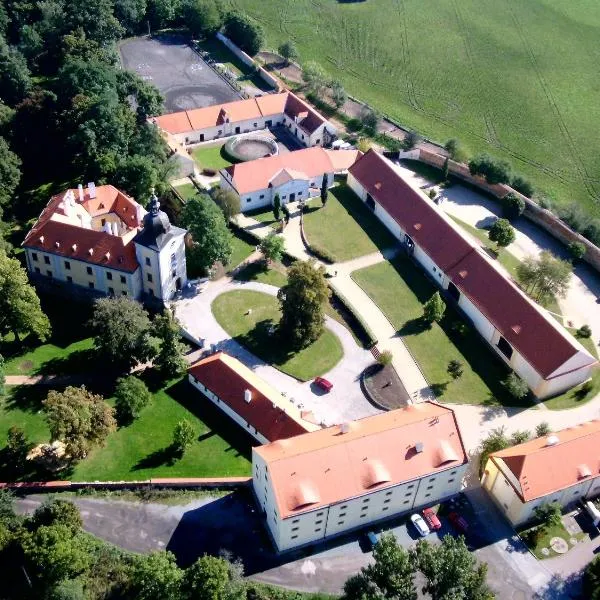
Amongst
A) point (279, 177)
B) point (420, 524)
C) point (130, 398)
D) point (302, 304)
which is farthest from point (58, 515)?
point (279, 177)

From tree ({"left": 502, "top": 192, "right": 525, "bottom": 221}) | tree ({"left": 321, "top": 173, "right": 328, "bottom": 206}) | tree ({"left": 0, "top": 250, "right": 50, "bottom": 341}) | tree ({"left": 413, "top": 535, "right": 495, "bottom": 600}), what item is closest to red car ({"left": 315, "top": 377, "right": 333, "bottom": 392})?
tree ({"left": 413, "top": 535, "right": 495, "bottom": 600})

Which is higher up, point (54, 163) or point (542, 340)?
point (542, 340)

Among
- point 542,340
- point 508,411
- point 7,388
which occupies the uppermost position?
point 542,340

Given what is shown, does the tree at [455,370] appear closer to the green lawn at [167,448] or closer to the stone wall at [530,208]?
the green lawn at [167,448]

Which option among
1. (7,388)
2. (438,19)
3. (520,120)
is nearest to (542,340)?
(7,388)

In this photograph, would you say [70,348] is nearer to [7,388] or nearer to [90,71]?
[7,388]

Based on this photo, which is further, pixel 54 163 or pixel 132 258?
pixel 54 163

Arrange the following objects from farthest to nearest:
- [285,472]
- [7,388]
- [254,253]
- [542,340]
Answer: [254,253], [542,340], [7,388], [285,472]

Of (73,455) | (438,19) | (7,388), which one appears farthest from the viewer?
(438,19)
